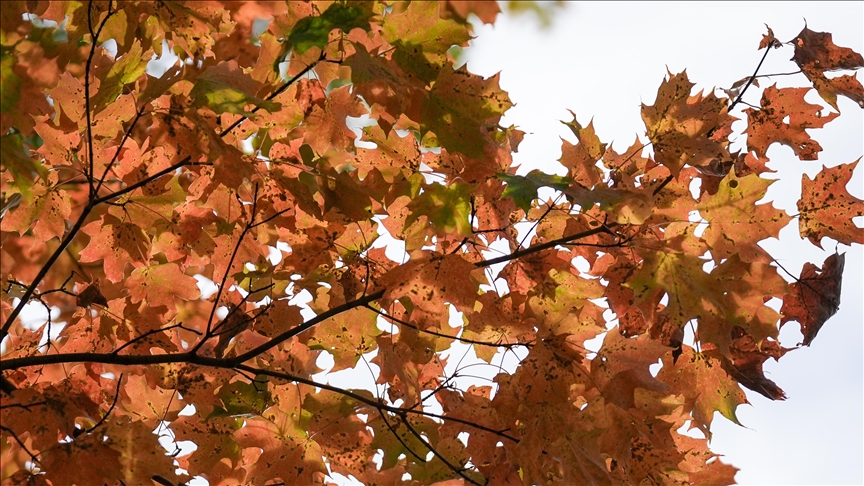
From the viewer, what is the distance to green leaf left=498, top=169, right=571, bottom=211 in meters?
1.73

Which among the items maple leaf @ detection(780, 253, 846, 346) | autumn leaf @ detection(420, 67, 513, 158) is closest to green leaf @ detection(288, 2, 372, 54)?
autumn leaf @ detection(420, 67, 513, 158)

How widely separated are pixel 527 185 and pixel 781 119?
46.0 inches

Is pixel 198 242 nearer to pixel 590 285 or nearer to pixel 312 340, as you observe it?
pixel 312 340

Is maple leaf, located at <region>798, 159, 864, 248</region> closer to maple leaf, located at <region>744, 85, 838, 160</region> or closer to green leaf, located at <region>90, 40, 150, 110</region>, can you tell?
maple leaf, located at <region>744, 85, 838, 160</region>

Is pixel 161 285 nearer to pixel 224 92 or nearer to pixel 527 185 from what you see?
pixel 224 92

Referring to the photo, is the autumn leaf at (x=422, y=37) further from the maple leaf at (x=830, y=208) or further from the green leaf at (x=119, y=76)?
the maple leaf at (x=830, y=208)

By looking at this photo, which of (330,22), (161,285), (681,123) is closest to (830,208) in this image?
(681,123)

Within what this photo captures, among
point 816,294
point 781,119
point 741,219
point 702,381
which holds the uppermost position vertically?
point 781,119

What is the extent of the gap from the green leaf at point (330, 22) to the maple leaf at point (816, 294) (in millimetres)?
1508

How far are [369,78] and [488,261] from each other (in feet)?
2.10

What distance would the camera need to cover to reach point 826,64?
244cm

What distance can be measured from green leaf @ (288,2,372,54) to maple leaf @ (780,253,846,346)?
1.51 metres

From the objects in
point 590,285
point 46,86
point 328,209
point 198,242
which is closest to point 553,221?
point 590,285

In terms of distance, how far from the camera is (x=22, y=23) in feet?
5.42
